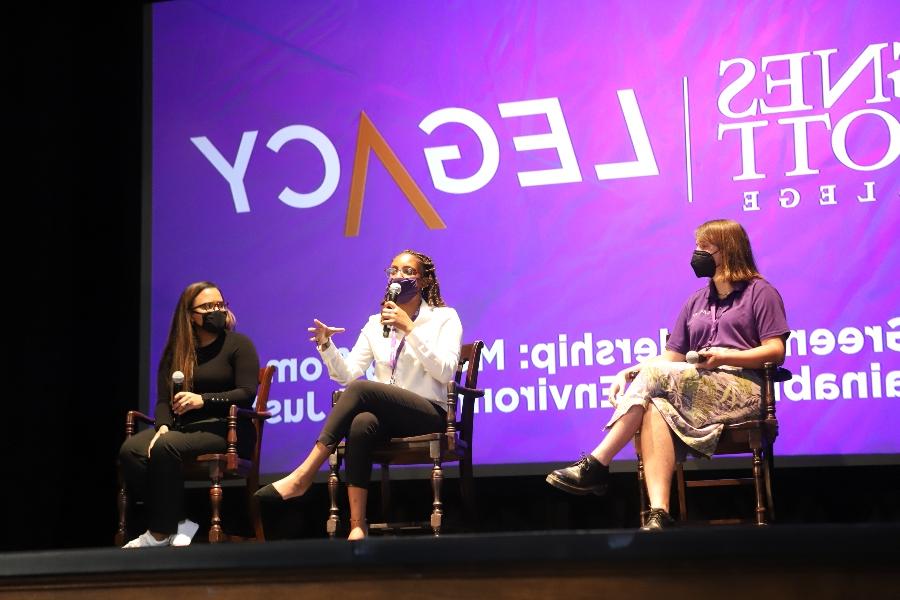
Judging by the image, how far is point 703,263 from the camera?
389cm

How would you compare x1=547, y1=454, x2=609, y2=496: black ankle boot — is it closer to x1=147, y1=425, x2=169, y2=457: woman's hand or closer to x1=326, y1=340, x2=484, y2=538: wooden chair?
x1=326, y1=340, x2=484, y2=538: wooden chair

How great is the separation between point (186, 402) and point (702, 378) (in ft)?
5.87

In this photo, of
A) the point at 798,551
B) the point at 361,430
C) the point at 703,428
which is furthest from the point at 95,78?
the point at 798,551

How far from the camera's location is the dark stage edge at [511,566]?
63.9 inches

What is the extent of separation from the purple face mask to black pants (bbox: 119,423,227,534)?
79 centimetres

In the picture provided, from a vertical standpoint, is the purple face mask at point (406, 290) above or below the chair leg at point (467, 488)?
above

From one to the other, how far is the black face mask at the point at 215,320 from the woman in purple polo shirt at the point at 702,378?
1382 millimetres

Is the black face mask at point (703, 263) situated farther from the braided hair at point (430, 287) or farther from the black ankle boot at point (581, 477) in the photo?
the braided hair at point (430, 287)

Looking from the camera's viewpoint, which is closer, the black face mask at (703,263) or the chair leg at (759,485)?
the chair leg at (759,485)

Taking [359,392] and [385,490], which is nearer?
[359,392]

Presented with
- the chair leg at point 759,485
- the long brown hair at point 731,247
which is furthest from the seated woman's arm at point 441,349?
the chair leg at point 759,485

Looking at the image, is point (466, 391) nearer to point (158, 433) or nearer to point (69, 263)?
point (158, 433)

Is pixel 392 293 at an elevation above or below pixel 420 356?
above

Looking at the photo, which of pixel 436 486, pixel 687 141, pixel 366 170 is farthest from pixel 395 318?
pixel 687 141
